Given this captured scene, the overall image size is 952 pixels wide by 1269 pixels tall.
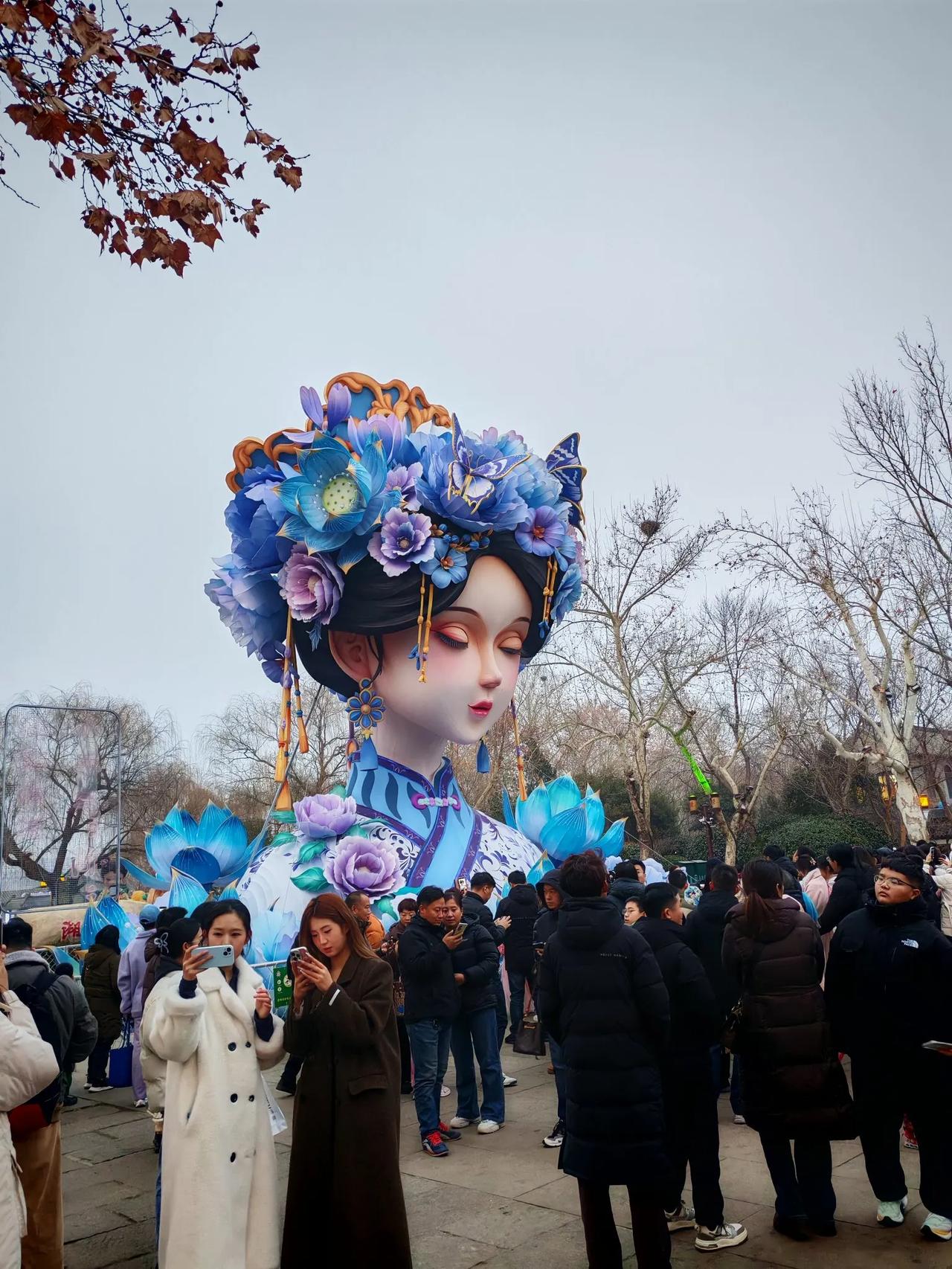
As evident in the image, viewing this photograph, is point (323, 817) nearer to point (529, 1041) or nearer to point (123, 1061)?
point (123, 1061)

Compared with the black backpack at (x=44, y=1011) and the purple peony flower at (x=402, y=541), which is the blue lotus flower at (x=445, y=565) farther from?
the black backpack at (x=44, y=1011)

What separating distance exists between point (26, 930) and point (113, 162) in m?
3.20

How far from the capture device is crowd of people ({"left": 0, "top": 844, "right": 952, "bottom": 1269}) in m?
3.55

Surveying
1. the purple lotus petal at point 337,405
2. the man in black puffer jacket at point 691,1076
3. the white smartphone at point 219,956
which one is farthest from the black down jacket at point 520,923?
the white smartphone at point 219,956

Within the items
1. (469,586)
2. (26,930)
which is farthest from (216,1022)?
(469,586)

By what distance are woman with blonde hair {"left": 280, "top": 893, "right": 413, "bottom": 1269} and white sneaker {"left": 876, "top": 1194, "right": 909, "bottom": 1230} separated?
212 centimetres

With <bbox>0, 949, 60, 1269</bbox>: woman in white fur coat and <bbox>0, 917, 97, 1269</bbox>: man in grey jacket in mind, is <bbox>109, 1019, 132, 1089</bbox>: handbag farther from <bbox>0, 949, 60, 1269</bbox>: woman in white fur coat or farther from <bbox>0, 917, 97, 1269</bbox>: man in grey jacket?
<bbox>0, 949, 60, 1269</bbox>: woman in white fur coat

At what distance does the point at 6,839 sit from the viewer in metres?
12.1

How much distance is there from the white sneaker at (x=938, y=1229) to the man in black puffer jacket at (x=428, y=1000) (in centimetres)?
257

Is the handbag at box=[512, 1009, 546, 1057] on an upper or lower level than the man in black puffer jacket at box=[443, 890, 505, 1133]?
lower

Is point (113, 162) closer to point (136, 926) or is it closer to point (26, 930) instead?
point (26, 930)

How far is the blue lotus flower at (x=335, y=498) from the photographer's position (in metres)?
7.71

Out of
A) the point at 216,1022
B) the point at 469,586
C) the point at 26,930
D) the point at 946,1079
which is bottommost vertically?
the point at 946,1079

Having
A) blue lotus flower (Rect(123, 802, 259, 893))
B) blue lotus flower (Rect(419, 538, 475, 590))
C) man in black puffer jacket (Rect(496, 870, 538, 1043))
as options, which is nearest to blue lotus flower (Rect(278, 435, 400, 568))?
blue lotus flower (Rect(419, 538, 475, 590))
